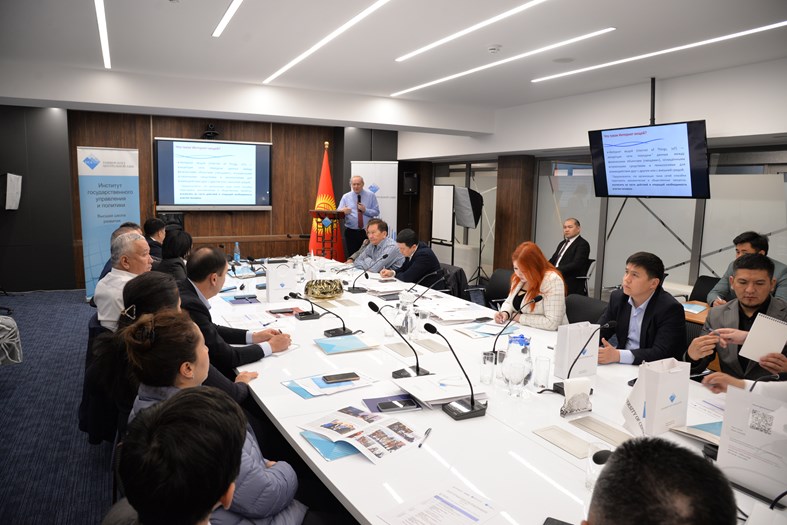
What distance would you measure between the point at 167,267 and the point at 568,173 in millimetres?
5548

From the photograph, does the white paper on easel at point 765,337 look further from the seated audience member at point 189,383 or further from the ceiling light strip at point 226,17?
the ceiling light strip at point 226,17

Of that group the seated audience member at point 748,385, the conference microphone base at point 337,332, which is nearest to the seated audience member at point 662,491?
the seated audience member at point 748,385

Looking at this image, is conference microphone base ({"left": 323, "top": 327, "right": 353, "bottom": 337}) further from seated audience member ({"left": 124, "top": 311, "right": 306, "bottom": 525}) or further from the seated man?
seated audience member ({"left": 124, "top": 311, "right": 306, "bottom": 525})

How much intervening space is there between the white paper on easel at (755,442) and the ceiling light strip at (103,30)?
4193mm

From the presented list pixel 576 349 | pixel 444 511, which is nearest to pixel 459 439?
pixel 444 511

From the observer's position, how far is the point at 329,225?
28.1 ft

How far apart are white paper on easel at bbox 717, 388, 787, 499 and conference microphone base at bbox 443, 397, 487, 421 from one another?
81cm

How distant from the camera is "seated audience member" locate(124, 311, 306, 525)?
1.57 m

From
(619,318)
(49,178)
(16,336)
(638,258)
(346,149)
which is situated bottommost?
(16,336)

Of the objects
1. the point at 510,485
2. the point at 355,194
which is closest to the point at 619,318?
the point at 510,485

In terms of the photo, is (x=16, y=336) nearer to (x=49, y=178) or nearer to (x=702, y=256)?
(x=49, y=178)

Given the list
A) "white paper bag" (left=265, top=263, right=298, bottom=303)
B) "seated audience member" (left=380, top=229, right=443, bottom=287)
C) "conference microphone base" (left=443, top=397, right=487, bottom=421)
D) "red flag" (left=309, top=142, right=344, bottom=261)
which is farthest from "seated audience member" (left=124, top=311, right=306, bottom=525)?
"red flag" (left=309, top=142, right=344, bottom=261)

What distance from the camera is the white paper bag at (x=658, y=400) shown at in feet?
6.15

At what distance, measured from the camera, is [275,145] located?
365 inches
